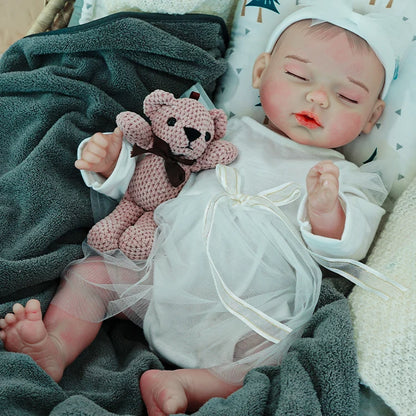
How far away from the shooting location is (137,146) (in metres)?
1.05

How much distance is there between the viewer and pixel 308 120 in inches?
43.1

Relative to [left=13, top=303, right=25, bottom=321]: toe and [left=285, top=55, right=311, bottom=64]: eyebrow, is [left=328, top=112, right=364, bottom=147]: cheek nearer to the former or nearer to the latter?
[left=285, top=55, right=311, bottom=64]: eyebrow

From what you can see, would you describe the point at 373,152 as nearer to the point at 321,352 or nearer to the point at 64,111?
the point at 321,352

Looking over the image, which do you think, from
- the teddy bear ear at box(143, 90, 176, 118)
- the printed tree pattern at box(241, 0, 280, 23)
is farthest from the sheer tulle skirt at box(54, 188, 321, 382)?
the printed tree pattern at box(241, 0, 280, 23)

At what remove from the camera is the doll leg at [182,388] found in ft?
2.72

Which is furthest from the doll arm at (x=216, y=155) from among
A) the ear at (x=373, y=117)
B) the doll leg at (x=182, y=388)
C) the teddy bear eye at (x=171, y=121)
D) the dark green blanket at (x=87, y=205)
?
the doll leg at (x=182, y=388)

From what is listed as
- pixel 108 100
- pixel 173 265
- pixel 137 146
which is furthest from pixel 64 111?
pixel 173 265

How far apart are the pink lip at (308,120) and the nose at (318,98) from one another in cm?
3

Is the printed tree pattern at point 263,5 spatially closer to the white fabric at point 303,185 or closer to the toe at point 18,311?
the white fabric at point 303,185

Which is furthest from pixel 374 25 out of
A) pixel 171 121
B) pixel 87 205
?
pixel 87 205

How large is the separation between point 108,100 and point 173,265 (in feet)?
1.34

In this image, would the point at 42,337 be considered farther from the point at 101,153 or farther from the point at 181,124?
the point at 181,124

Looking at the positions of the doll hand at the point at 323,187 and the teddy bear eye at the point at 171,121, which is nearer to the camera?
the doll hand at the point at 323,187

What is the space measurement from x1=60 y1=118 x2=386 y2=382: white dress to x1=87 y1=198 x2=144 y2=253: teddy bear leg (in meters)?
0.03
